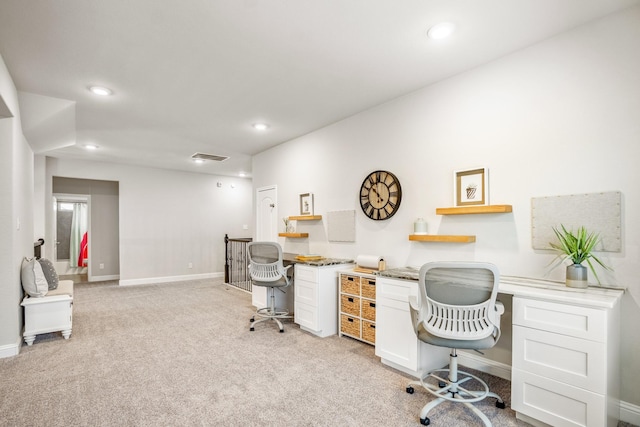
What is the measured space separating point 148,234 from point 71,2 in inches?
242

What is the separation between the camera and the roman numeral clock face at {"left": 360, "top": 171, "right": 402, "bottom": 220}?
3553 mm

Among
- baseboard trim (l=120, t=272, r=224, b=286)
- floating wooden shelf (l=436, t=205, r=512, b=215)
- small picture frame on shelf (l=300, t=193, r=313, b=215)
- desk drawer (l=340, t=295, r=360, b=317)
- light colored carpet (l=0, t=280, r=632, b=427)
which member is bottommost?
baseboard trim (l=120, t=272, r=224, b=286)

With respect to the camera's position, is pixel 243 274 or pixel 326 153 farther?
pixel 243 274

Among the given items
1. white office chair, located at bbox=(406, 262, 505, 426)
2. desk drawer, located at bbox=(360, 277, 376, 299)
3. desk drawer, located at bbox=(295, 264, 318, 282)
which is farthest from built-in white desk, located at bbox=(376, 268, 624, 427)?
desk drawer, located at bbox=(295, 264, 318, 282)

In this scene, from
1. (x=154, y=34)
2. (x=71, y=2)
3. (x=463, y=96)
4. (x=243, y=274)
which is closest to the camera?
(x=71, y=2)

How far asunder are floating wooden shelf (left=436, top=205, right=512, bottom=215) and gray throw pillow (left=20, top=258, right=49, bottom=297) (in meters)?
4.33

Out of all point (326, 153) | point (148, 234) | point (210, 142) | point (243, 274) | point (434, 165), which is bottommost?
point (243, 274)

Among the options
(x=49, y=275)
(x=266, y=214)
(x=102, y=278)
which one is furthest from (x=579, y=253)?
(x=102, y=278)

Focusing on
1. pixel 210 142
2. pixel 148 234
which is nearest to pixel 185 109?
pixel 210 142

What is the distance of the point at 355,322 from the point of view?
356 cm

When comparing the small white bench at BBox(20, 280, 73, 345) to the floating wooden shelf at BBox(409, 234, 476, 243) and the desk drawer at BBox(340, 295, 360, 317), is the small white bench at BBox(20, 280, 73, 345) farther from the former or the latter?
the floating wooden shelf at BBox(409, 234, 476, 243)

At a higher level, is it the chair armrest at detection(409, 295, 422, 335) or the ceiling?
the ceiling

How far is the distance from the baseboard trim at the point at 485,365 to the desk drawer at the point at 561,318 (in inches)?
34.2

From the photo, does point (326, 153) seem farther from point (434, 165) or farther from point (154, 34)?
point (154, 34)
